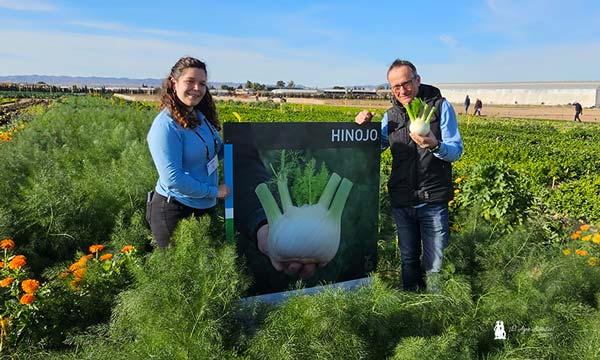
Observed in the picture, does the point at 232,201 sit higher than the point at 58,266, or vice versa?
the point at 232,201

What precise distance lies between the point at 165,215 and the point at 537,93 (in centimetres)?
8001

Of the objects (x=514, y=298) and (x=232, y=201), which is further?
(x=232, y=201)

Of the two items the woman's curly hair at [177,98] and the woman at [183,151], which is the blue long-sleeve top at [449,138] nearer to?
the woman at [183,151]

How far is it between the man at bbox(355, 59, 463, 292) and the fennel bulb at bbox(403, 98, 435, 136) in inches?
3.3

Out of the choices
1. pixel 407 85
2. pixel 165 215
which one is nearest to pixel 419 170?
pixel 407 85

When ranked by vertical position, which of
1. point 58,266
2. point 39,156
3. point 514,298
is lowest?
point 58,266

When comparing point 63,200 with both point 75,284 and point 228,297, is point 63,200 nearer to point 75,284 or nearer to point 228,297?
point 75,284

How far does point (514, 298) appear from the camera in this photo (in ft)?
8.87

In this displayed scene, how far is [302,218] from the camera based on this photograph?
320 centimetres

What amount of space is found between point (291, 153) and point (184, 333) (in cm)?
140

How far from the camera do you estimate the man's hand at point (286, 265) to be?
314 cm

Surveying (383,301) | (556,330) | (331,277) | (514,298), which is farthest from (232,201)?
(556,330)

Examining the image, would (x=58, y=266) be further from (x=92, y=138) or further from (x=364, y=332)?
(x=92, y=138)

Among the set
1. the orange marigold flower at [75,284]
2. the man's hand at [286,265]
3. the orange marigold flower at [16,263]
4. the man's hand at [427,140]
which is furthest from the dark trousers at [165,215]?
the man's hand at [427,140]
